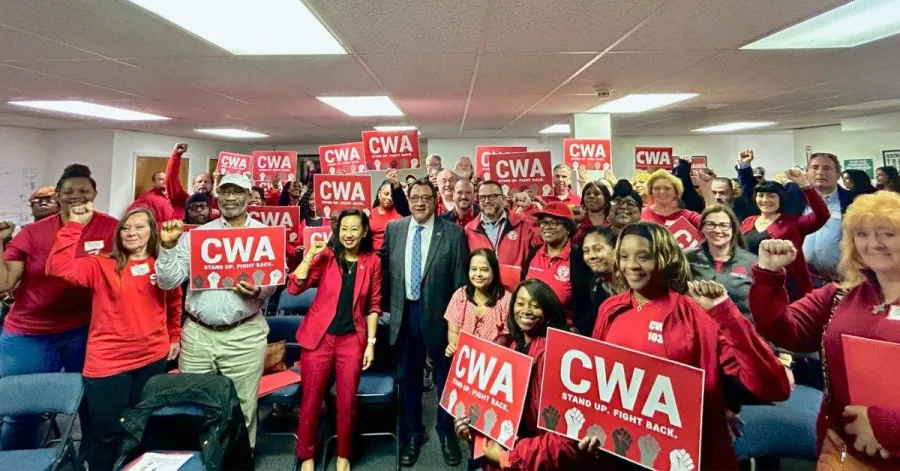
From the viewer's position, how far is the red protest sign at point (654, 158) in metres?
5.46

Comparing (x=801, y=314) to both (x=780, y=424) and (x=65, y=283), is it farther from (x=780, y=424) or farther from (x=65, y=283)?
(x=65, y=283)

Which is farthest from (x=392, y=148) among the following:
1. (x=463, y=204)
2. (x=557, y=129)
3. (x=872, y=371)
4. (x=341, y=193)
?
(x=557, y=129)

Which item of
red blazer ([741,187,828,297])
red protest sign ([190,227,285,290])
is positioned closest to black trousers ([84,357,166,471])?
red protest sign ([190,227,285,290])

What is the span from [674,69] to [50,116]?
896 cm

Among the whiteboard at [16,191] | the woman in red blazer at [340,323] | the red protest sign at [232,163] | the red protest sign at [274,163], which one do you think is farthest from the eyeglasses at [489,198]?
the whiteboard at [16,191]

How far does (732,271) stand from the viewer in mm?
2211

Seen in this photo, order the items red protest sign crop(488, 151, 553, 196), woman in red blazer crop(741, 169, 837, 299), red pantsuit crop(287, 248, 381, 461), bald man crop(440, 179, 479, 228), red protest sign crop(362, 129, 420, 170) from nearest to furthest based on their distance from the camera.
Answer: red pantsuit crop(287, 248, 381, 461) < woman in red blazer crop(741, 169, 837, 299) < bald man crop(440, 179, 479, 228) < red protest sign crop(488, 151, 553, 196) < red protest sign crop(362, 129, 420, 170)

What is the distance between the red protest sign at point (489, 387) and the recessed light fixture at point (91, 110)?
21.5ft

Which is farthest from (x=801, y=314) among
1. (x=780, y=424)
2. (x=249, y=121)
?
(x=249, y=121)

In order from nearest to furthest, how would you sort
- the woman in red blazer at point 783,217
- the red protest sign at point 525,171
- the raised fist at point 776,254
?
the raised fist at point 776,254 < the woman in red blazer at point 783,217 < the red protest sign at point 525,171

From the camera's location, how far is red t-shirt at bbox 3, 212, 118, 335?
2.25 meters

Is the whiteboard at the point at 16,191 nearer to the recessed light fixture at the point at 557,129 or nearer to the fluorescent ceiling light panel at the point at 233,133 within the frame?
the fluorescent ceiling light panel at the point at 233,133

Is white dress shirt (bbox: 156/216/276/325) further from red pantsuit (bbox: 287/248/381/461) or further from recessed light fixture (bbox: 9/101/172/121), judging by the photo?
recessed light fixture (bbox: 9/101/172/121)

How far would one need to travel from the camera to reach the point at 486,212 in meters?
2.96
